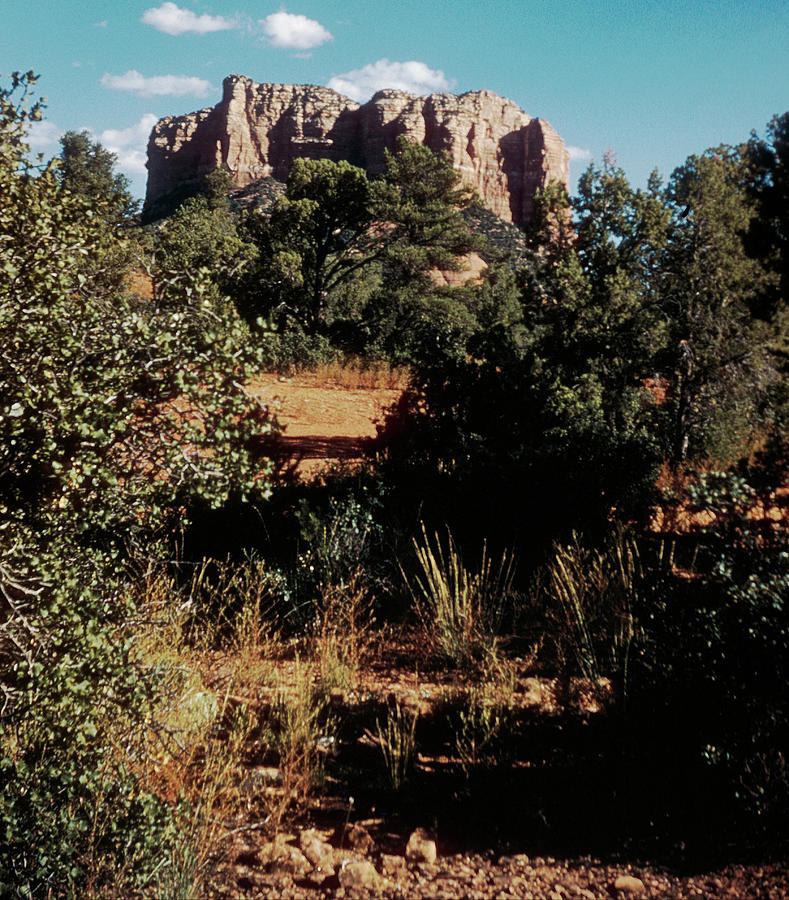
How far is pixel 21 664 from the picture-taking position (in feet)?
9.26

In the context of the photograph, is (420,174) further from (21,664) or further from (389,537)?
(21,664)

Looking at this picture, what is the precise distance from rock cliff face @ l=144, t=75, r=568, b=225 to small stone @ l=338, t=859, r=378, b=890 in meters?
98.0

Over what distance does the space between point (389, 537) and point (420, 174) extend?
1690 centimetres

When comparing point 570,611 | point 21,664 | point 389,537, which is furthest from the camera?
point 389,537

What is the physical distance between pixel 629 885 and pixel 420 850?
0.92 metres

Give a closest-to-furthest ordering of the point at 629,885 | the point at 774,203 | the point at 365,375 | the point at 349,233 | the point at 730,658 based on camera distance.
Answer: the point at 629,885
the point at 730,658
the point at 774,203
the point at 365,375
the point at 349,233

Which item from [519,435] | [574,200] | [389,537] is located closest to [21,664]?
[389,537]

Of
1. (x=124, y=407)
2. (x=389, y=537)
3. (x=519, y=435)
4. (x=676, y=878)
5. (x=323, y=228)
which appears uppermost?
(x=323, y=228)

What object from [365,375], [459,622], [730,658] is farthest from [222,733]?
[365,375]

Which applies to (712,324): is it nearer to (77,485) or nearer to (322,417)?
(322,417)

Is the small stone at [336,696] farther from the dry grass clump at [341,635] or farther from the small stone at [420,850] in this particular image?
the small stone at [420,850]

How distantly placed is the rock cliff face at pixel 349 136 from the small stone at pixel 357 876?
3859 inches

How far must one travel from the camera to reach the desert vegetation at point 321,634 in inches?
116

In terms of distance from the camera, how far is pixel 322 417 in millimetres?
11695
